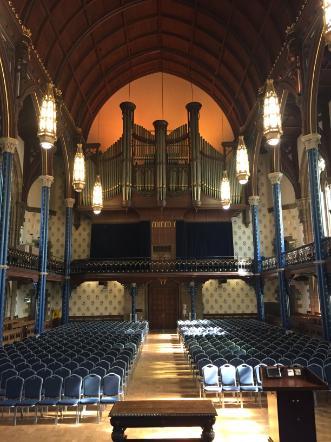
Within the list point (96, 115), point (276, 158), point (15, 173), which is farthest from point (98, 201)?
point (96, 115)

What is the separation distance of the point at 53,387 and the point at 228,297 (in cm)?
2178

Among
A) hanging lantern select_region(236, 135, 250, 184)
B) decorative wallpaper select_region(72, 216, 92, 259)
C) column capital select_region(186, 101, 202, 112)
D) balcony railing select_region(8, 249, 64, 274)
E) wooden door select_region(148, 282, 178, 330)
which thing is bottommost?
wooden door select_region(148, 282, 178, 330)

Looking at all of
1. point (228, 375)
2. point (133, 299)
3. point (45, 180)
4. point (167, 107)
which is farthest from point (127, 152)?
point (228, 375)

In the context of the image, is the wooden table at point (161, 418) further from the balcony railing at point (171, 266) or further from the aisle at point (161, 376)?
the balcony railing at point (171, 266)

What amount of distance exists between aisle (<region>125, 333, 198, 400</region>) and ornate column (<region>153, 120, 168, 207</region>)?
1061 centimetres

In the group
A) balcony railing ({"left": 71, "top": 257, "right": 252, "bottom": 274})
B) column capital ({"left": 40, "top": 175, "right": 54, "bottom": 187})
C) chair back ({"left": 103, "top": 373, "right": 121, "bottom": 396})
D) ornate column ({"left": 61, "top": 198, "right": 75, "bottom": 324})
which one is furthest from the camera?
balcony railing ({"left": 71, "top": 257, "right": 252, "bottom": 274})

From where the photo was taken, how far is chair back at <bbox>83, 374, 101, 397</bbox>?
8.23 m

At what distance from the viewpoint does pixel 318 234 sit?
1552cm

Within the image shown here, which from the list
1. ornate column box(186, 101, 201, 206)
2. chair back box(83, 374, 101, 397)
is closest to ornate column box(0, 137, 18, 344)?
chair back box(83, 374, 101, 397)

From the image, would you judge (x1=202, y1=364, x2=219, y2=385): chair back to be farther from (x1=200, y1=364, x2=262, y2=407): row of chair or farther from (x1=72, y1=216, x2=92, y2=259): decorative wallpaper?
(x1=72, y1=216, x2=92, y2=259): decorative wallpaper

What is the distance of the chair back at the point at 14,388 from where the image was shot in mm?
8014

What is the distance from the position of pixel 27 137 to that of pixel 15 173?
2650 millimetres

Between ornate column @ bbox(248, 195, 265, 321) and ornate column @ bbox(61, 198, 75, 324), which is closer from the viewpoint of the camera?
ornate column @ bbox(248, 195, 265, 321)

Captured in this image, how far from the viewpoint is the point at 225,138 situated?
100ft
